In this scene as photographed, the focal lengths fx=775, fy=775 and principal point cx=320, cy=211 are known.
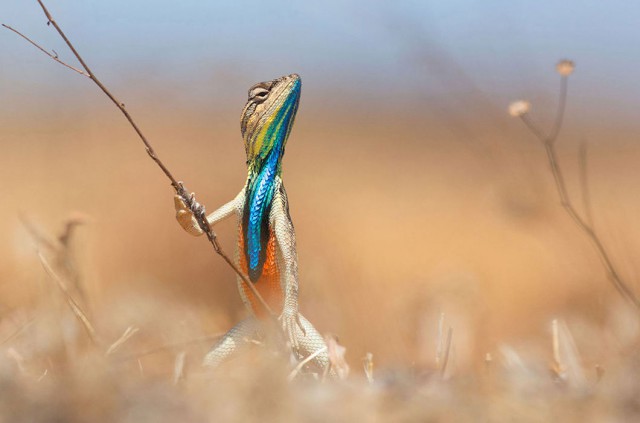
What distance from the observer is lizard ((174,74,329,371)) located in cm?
189

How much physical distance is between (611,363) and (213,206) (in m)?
3.67

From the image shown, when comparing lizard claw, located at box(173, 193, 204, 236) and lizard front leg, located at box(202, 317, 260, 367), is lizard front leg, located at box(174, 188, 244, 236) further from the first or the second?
lizard front leg, located at box(202, 317, 260, 367)

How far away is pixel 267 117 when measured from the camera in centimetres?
194

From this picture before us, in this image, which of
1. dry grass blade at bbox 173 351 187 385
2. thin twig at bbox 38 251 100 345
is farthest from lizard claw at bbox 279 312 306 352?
thin twig at bbox 38 251 100 345

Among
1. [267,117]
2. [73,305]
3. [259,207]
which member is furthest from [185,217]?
[73,305]

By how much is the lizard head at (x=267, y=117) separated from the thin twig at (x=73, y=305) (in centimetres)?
69

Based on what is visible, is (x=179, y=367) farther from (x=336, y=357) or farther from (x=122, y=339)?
(x=336, y=357)

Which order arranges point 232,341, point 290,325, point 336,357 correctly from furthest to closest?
point 232,341 → point 290,325 → point 336,357

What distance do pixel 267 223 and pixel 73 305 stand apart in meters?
0.71

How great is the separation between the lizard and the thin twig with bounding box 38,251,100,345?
0.54 meters

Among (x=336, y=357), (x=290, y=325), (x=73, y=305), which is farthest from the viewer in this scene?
(x=290, y=325)

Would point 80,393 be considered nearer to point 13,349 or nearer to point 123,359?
point 123,359

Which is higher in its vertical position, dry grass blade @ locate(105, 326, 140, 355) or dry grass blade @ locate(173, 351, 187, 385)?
dry grass blade @ locate(105, 326, 140, 355)

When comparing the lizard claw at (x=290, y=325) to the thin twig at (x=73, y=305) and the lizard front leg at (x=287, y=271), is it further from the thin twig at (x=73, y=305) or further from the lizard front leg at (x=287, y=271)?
the thin twig at (x=73, y=305)
